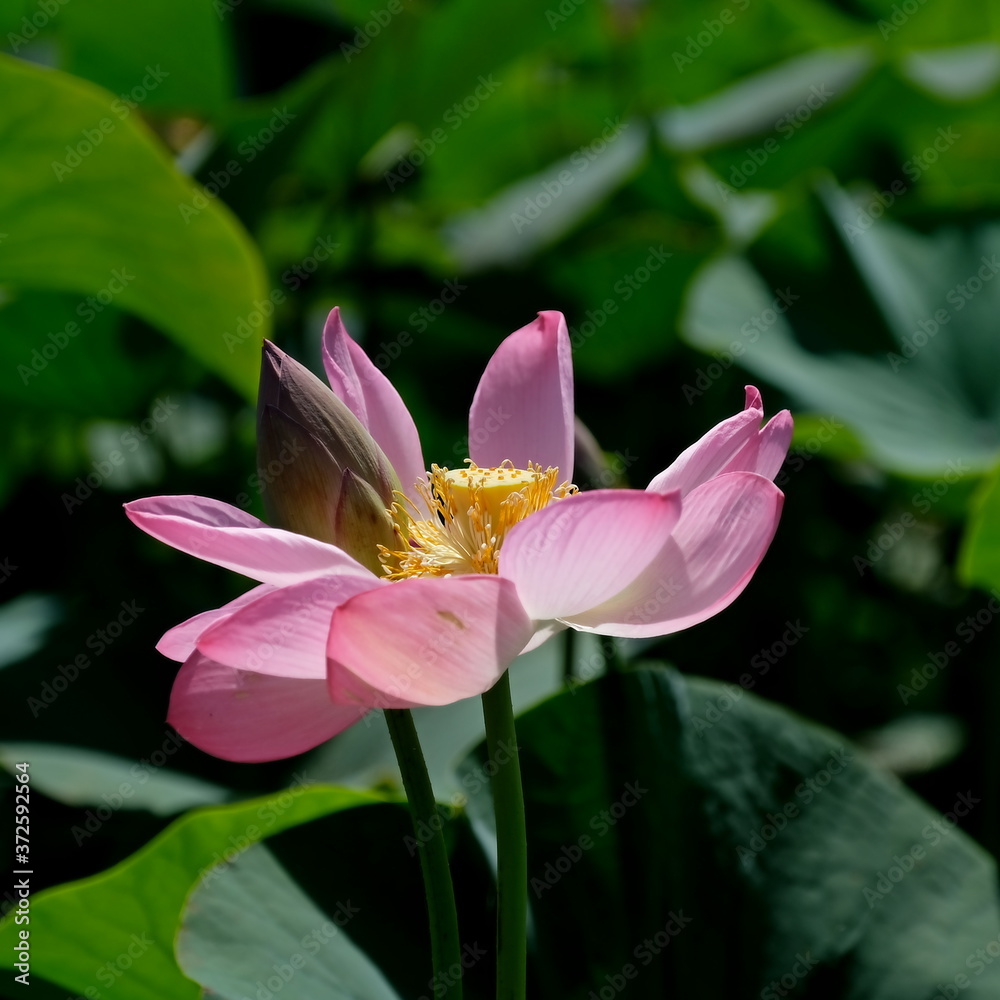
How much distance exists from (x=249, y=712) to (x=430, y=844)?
87mm

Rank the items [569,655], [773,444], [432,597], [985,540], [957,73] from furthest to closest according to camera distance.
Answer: [957,73] < [985,540] < [569,655] < [773,444] < [432,597]

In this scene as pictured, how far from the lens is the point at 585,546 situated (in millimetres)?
421

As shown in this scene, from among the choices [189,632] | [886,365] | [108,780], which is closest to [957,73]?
[886,365]

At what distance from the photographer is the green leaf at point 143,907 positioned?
0.65 m

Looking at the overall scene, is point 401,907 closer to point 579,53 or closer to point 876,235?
point 876,235

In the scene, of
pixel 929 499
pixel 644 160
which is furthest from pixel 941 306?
pixel 644 160

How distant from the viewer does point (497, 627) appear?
41cm

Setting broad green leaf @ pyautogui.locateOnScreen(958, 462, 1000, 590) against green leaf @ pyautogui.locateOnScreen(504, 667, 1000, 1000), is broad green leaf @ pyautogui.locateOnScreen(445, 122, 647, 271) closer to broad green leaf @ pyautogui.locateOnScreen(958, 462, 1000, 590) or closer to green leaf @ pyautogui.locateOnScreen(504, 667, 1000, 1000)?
broad green leaf @ pyautogui.locateOnScreen(958, 462, 1000, 590)

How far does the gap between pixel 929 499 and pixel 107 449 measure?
132 centimetres

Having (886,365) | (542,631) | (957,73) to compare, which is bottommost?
(886,365)

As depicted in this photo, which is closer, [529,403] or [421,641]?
[421,641]

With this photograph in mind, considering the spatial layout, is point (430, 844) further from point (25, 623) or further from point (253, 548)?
point (25, 623)

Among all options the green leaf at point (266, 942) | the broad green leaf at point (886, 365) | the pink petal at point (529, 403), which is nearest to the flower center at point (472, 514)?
the pink petal at point (529, 403)

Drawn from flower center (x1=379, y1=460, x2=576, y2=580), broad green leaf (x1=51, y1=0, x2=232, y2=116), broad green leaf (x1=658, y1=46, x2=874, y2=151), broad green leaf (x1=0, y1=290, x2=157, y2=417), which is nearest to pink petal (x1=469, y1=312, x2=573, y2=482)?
flower center (x1=379, y1=460, x2=576, y2=580)
